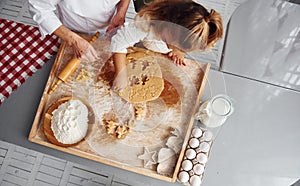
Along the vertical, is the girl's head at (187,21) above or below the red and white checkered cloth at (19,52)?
above

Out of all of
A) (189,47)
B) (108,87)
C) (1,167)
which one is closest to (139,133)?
(108,87)

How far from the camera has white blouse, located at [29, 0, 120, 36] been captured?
3.63 feet

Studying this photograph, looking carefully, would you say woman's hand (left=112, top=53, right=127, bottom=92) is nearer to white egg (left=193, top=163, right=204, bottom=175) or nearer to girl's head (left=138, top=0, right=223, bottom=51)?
girl's head (left=138, top=0, right=223, bottom=51)

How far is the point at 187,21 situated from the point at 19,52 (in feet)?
2.11

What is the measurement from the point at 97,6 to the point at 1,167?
1027mm

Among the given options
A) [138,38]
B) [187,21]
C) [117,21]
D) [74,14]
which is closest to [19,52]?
[74,14]

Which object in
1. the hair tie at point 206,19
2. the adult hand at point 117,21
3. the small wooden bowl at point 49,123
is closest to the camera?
the hair tie at point 206,19

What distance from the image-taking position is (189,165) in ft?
3.61

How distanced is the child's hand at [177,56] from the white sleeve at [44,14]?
1.17ft

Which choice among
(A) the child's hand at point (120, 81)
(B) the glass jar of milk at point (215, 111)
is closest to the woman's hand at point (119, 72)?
(A) the child's hand at point (120, 81)

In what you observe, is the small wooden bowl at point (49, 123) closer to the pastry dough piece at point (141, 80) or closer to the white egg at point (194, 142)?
the pastry dough piece at point (141, 80)

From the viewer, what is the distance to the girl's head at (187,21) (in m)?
1.04

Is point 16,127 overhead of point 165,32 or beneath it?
beneath

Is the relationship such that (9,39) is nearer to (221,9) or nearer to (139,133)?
(139,133)
